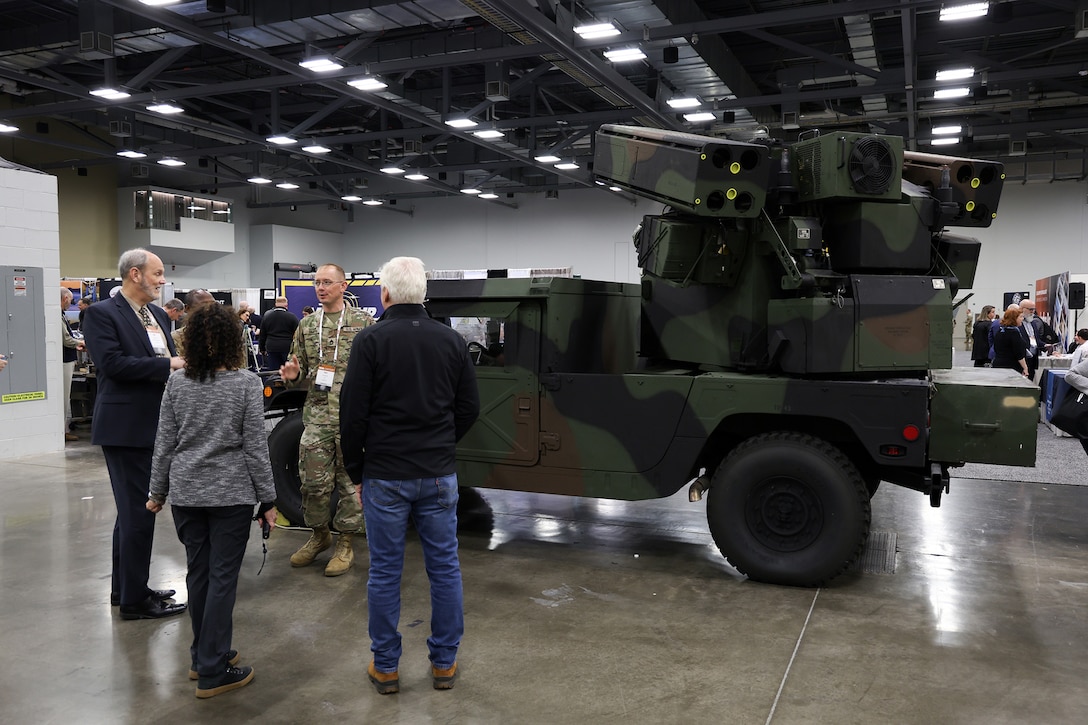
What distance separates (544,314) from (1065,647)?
331 centimetres

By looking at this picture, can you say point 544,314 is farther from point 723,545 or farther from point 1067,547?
point 1067,547

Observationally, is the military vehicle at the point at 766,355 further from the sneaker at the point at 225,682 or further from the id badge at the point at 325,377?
the sneaker at the point at 225,682

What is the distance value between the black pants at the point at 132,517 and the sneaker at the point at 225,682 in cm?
106

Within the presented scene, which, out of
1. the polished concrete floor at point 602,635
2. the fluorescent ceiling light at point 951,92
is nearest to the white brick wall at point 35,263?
the polished concrete floor at point 602,635

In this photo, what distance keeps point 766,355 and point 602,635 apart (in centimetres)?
210

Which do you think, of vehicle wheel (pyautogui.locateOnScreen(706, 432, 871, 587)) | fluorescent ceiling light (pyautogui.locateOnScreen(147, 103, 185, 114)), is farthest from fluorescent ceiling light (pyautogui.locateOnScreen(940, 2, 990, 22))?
fluorescent ceiling light (pyautogui.locateOnScreen(147, 103, 185, 114))

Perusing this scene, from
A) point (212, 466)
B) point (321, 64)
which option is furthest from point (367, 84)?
point (212, 466)

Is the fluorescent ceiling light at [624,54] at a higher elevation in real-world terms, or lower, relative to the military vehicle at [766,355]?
higher

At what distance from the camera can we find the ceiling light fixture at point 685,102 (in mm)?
13039

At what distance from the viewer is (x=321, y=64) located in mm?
11211

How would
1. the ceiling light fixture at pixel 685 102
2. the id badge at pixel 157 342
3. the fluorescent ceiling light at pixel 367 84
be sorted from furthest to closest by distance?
1. the ceiling light fixture at pixel 685 102
2. the fluorescent ceiling light at pixel 367 84
3. the id badge at pixel 157 342

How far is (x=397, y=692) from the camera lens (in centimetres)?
372

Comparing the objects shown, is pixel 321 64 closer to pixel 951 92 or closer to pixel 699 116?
pixel 699 116

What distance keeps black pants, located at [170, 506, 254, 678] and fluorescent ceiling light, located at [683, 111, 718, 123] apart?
11.5 m
